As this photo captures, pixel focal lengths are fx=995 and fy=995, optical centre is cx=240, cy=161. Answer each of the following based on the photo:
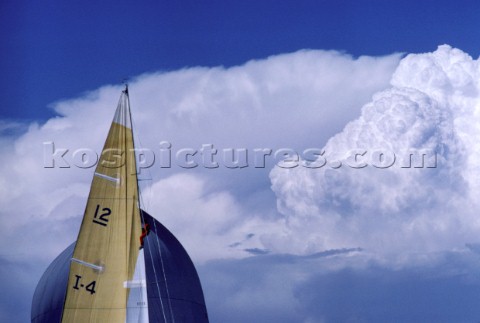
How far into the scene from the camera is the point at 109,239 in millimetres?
42844

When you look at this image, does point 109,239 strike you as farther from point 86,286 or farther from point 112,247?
point 86,286

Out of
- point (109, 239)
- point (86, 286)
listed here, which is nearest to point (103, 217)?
point (109, 239)

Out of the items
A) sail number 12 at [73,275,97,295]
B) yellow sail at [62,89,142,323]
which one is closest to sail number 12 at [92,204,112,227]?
yellow sail at [62,89,142,323]

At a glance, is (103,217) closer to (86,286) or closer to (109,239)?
(109,239)

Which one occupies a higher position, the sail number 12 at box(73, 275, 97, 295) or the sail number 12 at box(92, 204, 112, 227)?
the sail number 12 at box(92, 204, 112, 227)

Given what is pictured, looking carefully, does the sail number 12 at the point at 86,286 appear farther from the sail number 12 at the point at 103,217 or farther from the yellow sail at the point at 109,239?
the sail number 12 at the point at 103,217

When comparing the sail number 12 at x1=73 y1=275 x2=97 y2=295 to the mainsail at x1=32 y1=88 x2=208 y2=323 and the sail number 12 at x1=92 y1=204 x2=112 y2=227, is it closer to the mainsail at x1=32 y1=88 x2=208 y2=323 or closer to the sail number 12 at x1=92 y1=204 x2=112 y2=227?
the mainsail at x1=32 y1=88 x2=208 y2=323

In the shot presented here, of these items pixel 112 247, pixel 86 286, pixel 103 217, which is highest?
pixel 103 217

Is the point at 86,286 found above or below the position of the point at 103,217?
below

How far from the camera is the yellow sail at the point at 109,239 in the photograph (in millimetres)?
42719

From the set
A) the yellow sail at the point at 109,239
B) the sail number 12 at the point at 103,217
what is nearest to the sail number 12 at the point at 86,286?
the yellow sail at the point at 109,239

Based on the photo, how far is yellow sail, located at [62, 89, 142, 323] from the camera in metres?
42.7

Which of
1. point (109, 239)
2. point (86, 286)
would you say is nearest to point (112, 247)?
point (109, 239)

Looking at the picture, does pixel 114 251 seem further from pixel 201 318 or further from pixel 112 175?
pixel 201 318
